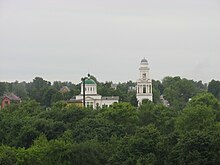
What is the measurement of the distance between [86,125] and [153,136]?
1379 cm

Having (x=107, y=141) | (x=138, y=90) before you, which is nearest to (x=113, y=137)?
(x=107, y=141)

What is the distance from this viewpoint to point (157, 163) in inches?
1652

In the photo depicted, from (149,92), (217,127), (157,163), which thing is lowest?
(157,163)

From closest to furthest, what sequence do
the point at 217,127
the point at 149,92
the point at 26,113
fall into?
the point at 217,127 < the point at 26,113 < the point at 149,92

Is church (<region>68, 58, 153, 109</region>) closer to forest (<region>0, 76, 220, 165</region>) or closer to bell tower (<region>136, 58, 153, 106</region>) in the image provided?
bell tower (<region>136, 58, 153, 106</region>)

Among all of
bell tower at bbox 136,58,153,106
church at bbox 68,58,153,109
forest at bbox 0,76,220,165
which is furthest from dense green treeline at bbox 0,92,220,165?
bell tower at bbox 136,58,153,106

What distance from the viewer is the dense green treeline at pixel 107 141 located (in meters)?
41.0

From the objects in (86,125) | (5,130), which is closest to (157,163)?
(86,125)

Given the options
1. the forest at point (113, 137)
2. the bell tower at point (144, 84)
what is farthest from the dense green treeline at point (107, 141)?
the bell tower at point (144, 84)

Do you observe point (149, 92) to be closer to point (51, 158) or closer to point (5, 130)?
point (5, 130)

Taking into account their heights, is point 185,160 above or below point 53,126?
below

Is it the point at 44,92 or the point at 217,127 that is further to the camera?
the point at 44,92

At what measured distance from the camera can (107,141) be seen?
170 feet

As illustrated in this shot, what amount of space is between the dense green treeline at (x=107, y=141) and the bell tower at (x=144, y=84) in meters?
54.0
